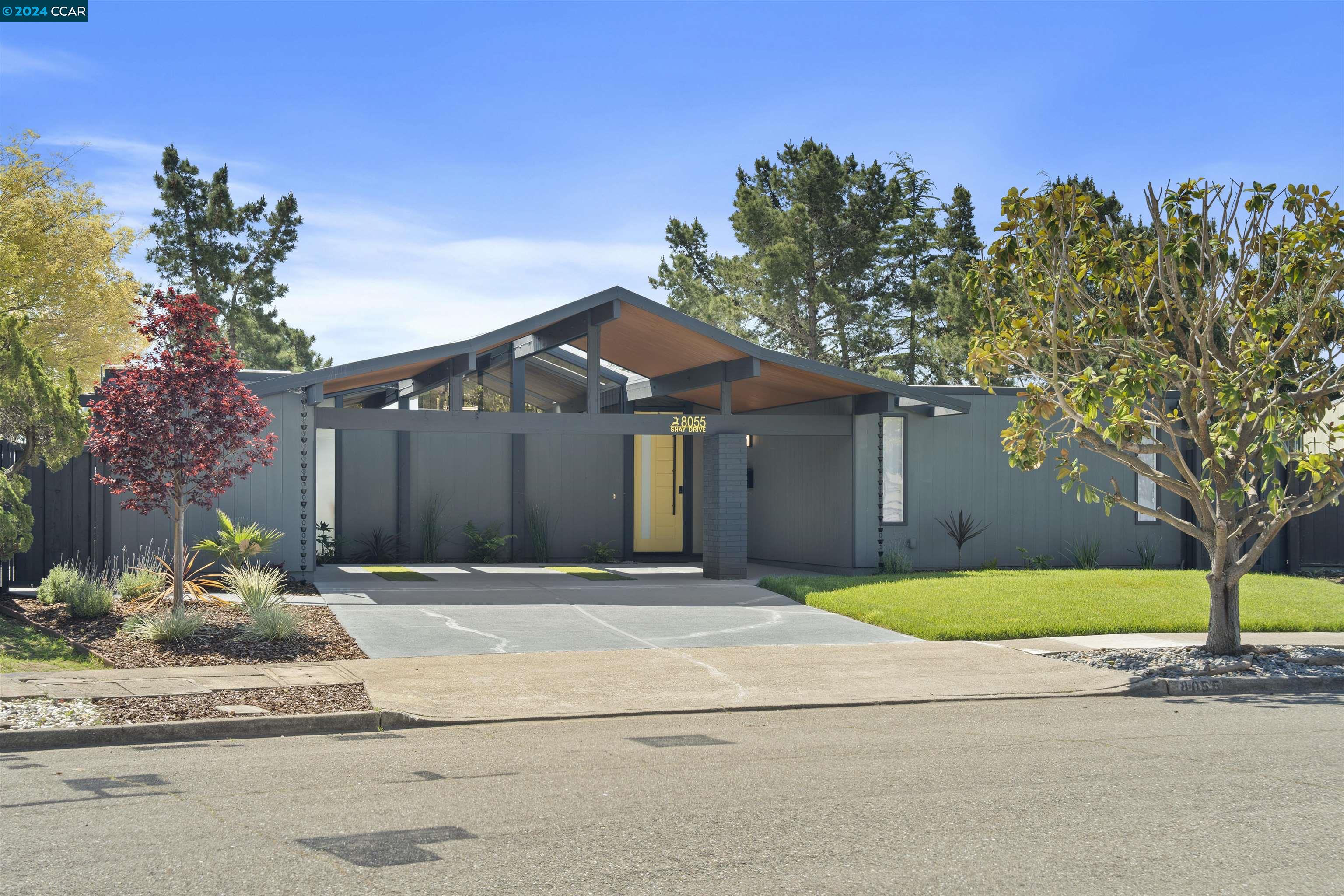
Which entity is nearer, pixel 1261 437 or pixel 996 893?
pixel 996 893

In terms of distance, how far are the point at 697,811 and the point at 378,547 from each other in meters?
16.1

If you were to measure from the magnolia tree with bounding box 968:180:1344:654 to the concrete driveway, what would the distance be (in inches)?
134

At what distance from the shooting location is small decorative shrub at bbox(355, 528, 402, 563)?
21250 millimetres

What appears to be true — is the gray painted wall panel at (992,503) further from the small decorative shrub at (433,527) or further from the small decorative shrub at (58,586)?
the small decorative shrub at (58,586)

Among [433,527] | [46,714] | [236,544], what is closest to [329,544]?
[433,527]

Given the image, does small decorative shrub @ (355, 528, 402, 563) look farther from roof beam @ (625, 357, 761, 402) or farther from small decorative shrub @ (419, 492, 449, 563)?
roof beam @ (625, 357, 761, 402)

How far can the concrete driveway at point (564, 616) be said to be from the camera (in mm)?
12570

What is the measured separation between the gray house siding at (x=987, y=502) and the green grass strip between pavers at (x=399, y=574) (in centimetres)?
725

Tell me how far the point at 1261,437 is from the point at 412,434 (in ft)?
48.7

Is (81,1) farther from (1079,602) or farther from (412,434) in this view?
(1079,602)

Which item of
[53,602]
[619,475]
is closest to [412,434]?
[619,475]

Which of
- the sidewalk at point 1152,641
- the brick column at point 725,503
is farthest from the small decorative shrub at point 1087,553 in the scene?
the sidewalk at point 1152,641

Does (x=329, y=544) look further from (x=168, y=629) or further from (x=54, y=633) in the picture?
(x=168, y=629)

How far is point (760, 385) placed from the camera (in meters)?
20.4
